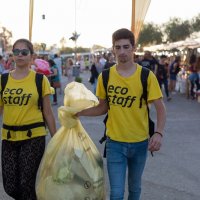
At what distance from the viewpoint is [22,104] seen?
12.6 ft

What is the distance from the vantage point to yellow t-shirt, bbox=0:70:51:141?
3838 millimetres

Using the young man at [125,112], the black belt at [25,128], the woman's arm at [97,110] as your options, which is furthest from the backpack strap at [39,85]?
the young man at [125,112]

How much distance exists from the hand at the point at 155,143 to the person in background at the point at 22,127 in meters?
0.95

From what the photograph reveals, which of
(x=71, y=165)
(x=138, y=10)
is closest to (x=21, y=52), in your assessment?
(x=71, y=165)

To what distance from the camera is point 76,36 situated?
36.8 metres

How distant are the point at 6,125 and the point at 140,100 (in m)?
1.16

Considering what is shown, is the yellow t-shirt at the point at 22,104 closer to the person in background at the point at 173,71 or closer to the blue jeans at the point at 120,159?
the blue jeans at the point at 120,159

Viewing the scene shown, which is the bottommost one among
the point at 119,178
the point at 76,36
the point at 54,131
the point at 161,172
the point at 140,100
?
the point at 161,172

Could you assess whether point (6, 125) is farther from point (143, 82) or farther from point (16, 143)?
point (143, 82)

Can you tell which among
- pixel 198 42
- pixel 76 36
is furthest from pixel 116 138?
pixel 76 36

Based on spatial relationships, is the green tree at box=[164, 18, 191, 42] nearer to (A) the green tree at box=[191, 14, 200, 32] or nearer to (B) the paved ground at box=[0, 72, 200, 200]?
(A) the green tree at box=[191, 14, 200, 32]

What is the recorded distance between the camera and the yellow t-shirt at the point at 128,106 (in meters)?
3.58

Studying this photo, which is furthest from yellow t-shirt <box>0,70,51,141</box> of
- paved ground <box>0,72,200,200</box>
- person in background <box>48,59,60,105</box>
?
person in background <box>48,59,60,105</box>

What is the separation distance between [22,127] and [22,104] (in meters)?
0.19
